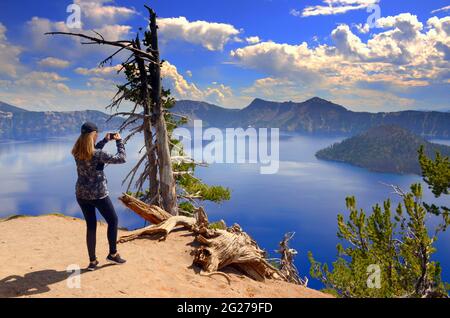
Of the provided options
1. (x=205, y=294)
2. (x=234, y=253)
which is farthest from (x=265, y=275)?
(x=205, y=294)

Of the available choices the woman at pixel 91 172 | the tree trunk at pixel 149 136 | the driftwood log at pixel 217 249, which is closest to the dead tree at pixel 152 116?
the tree trunk at pixel 149 136

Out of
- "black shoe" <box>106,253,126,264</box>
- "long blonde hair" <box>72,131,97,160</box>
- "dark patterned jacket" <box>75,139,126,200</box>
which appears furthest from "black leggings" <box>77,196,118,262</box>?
"long blonde hair" <box>72,131,97,160</box>

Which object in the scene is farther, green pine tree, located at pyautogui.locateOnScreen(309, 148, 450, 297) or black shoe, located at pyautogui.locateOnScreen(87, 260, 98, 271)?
green pine tree, located at pyautogui.locateOnScreen(309, 148, 450, 297)

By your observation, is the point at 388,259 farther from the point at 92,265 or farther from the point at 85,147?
the point at 85,147

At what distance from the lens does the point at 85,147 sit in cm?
721

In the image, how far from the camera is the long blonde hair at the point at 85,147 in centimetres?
720

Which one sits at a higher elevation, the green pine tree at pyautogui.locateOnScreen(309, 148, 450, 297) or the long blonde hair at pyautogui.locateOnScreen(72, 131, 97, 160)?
the long blonde hair at pyautogui.locateOnScreen(72, 131, 97, 160)

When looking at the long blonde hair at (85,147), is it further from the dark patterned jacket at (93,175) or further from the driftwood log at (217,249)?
the driftwood log at (217,249)

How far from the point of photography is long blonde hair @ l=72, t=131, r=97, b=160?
283 inches

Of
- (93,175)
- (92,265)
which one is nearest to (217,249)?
(92,265)

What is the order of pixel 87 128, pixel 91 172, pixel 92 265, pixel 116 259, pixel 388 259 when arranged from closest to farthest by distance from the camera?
pixel 87 128, pixel 91 172, pixel 92 265, pixel 116 259, pixel 388 259

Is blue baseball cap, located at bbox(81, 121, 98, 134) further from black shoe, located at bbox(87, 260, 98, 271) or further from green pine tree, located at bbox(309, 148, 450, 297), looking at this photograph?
green pine tree, located at bbox(309, 148, 450, 297)

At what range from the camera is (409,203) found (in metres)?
13.8
